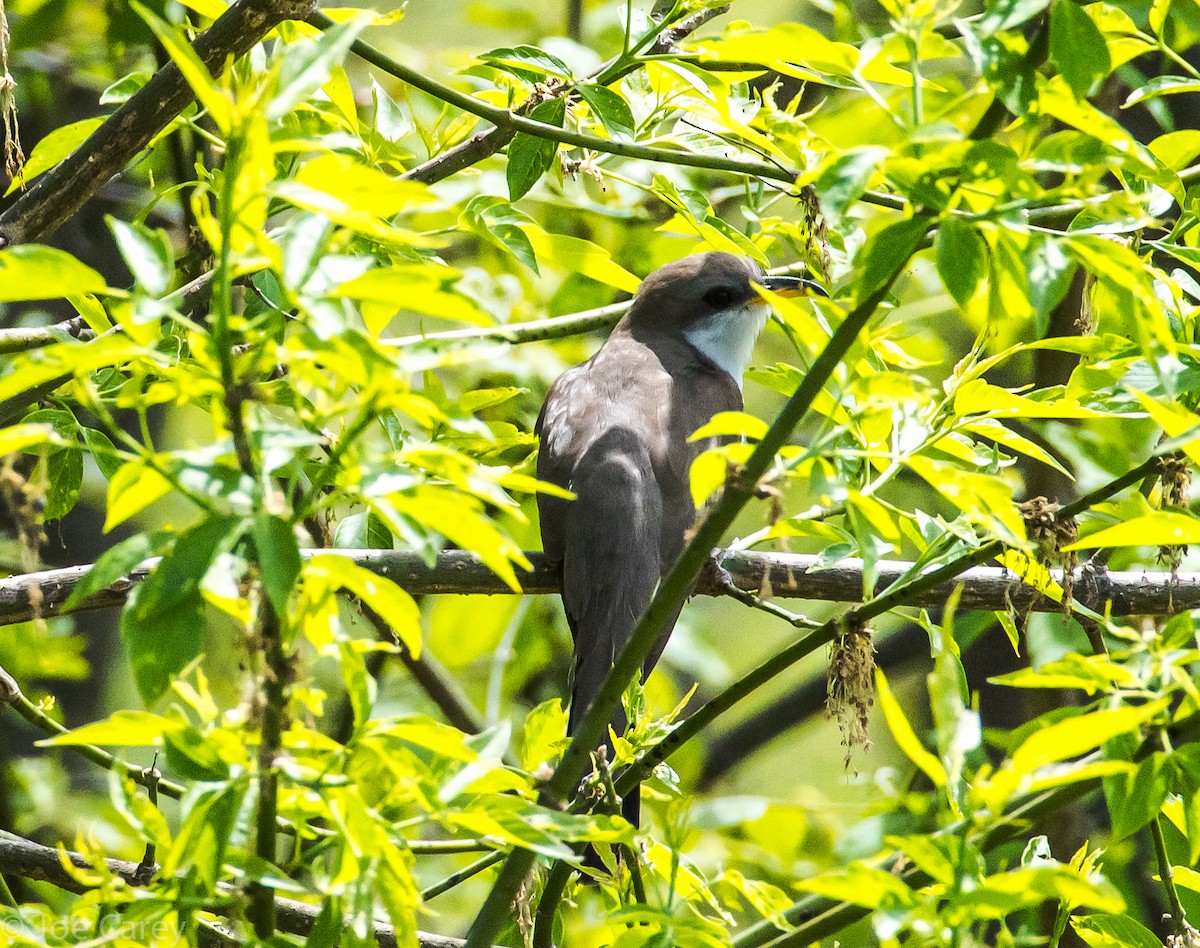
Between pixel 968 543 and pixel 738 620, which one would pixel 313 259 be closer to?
pixel 968 543

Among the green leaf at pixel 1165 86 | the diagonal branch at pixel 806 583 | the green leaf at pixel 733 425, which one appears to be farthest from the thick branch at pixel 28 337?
the green leaf at pixel 1165 86

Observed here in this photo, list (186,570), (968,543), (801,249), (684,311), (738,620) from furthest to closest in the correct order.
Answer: (738,620) → (684,311) → (801,249) → (968,543) → (186,570)

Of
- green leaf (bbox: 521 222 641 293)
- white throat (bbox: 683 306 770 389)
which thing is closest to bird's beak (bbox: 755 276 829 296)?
white throat (bbox: 683 306 770 389)

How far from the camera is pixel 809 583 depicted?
2.88 m

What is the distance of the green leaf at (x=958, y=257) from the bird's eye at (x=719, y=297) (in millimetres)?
3476

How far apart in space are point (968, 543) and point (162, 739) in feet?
3.37

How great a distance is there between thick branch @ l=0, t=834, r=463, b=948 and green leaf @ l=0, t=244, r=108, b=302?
1.12 metres

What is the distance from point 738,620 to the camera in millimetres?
10562

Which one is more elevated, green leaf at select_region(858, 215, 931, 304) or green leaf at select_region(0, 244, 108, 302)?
green leaf at select_region(0, 244, 108, 302)

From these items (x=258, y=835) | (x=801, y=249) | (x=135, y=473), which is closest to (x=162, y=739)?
(x=258, y=835)

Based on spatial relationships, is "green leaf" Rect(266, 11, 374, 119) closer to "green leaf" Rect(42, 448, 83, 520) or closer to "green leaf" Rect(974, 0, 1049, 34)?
"green leaf" Rect(974, 0, 1049, 34)

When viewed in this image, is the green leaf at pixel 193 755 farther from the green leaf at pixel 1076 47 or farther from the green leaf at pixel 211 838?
the green leaf at pixel 1076 47

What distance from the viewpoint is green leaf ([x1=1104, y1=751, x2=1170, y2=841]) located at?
140 centimetres

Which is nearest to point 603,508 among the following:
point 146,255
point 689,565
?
point 689,565
